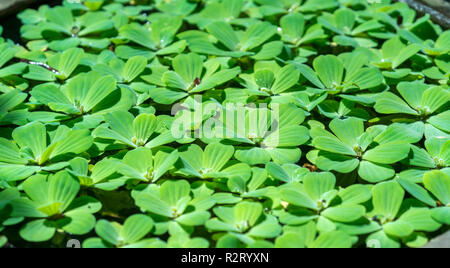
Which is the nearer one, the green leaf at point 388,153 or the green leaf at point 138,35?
the green leaf at point 388,153

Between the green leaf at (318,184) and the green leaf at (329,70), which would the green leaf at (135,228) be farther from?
the green leaf at (329,70)

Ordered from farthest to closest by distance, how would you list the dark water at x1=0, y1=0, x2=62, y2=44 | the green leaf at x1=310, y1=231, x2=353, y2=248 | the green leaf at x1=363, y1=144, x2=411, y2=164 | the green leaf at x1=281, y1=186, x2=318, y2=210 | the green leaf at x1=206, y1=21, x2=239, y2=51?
the dark water at x1=0, y1=0, x2=62, y2=44
the green leaf at x1=206, y1=21, x2=239, y2=51
the green leaf at x1=363, y1=144, x2=411, y2=164
the green leaf at x1=281, y1=186, x2=318, y2=210
the green leaf at x1=310, y1=231, x2=353, y2=248

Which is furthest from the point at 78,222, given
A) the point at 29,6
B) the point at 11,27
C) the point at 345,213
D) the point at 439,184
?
the point at 29,6

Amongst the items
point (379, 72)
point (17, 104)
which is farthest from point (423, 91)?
point (17, 104)

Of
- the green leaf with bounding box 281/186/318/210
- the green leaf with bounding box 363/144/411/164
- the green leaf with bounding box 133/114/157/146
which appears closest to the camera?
the green leaf with bounding box 281/186/318/210

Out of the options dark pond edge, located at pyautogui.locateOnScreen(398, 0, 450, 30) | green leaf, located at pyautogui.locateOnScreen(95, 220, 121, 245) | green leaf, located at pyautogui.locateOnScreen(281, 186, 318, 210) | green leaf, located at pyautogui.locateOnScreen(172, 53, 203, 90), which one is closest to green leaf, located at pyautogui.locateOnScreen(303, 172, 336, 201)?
green leaf, located at pyautogui.locateOnScreen(281, 186, 318, 210)

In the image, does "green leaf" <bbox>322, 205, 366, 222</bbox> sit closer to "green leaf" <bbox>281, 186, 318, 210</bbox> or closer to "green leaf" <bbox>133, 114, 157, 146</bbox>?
"green leaf" <bbox>281, 186, 318, 210</bbox>

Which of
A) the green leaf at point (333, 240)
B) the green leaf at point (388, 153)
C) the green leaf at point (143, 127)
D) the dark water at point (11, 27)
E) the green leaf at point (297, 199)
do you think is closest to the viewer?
the green leaf at point (333, 240)

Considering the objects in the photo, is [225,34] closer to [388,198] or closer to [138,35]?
[138,35]

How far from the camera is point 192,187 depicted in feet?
5.63

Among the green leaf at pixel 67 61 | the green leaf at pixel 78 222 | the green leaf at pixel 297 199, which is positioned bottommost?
the green leaf at pixel 78 222

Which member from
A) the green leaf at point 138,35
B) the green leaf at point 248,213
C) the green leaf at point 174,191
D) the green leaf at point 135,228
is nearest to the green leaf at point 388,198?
the green leaf at point 248,213

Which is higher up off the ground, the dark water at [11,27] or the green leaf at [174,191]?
the dark water at [11,27]

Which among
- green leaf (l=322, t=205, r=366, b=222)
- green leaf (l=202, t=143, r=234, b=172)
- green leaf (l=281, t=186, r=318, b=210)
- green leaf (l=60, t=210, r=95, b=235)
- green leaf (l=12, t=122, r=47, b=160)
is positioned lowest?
green leaf (l=60, t=210, r=95, b=235)
